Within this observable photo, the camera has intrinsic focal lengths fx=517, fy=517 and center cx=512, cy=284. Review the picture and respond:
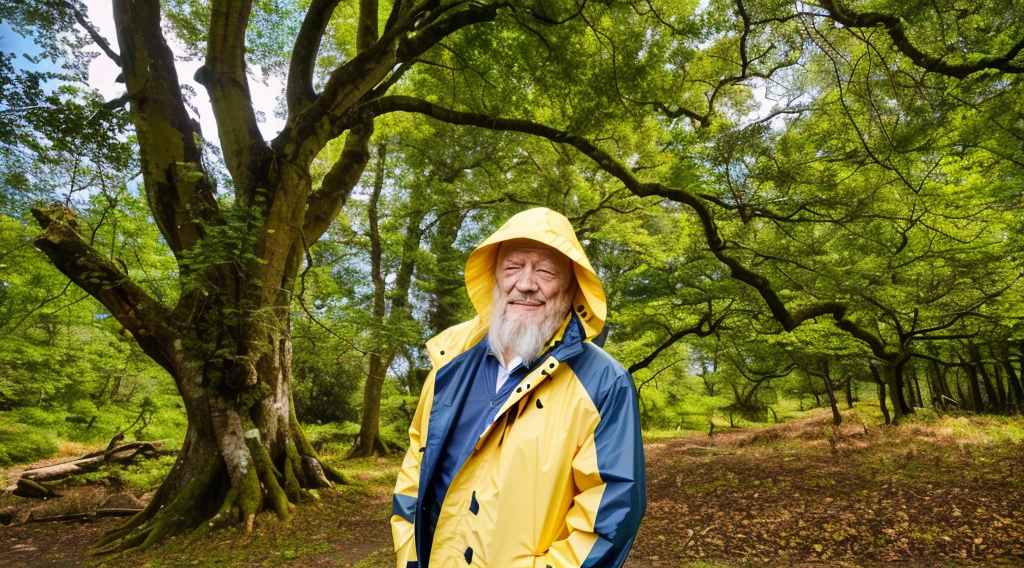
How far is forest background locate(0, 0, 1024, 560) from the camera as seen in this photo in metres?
5.24

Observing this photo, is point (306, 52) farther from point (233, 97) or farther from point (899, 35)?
point (899, 35)

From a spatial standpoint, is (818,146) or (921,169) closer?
(818,146)

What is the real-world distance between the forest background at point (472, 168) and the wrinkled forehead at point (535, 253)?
3.63 m

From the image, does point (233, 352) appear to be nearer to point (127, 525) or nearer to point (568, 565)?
point (127, 525)

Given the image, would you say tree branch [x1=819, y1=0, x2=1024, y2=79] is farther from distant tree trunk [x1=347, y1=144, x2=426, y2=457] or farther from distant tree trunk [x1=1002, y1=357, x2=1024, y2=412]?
distant tree trunk [x1=1002, y1=357, x2=1024, y2=412]

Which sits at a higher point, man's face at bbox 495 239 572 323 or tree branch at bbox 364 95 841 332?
tree branch at bbox 364 95 841 332

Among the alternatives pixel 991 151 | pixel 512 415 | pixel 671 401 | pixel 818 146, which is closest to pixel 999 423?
pixel 991 151

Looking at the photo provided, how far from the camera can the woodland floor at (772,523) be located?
509 cm

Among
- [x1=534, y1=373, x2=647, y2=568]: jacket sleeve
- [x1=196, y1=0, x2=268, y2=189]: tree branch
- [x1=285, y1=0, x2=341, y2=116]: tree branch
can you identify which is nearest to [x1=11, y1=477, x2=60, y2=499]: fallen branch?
[x1=196, y1=0, x2=268, y2=189]: tree branch

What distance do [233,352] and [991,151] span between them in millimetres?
11876

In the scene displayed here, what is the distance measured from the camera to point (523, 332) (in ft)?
6.82

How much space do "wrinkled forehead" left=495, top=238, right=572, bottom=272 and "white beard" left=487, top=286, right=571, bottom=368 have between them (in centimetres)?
14

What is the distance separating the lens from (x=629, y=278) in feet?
41.3

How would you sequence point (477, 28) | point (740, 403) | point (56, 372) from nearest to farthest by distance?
point (477, 28)
point (56, 372)
point (740, 403)
